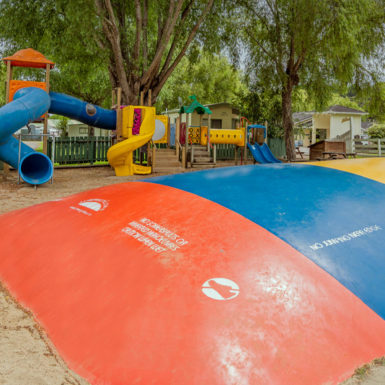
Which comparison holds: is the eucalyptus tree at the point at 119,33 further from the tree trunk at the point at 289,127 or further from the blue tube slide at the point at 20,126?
the tree trunk at the point at 289,127

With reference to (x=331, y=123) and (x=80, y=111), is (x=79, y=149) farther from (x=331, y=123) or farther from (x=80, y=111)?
(x=331, y=123)

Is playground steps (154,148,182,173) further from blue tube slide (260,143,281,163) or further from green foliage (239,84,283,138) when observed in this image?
green foliage (239,84,283,138)

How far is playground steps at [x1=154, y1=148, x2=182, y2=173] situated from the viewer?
14001 mm

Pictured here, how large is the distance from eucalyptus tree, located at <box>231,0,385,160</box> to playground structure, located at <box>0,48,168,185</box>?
21.6 ft

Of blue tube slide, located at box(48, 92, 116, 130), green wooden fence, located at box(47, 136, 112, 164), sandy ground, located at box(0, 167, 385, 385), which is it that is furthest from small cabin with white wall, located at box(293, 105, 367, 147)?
sandy ground, located at box(0, 167, 385, 385)

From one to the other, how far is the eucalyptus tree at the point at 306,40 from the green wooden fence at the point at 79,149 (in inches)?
330

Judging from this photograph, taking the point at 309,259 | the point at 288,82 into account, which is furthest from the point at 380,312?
the point at 288,82

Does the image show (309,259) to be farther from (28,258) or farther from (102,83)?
(102,83)

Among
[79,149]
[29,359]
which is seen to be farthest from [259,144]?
[29,359]

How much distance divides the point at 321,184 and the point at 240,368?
224 cm

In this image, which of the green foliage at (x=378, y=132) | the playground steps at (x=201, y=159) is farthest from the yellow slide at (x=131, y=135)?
the green foliage at (x=378, y=132)

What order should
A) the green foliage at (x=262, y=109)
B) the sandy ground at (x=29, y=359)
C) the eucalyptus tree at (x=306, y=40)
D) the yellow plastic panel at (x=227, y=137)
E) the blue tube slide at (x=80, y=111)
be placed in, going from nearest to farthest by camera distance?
1. the sandy ground at (x=29, y=359)
2. the blue tube slide at (x=80, y=111)
3. the eucalyptus tree at (x=306, y=40)
4. the yellow plastic panel at (x=227, y=137)
5. the green foliage at (x=262, y=109)

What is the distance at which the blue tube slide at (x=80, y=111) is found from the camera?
12724 millimetres

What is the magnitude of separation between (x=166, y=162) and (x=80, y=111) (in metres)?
3.75
